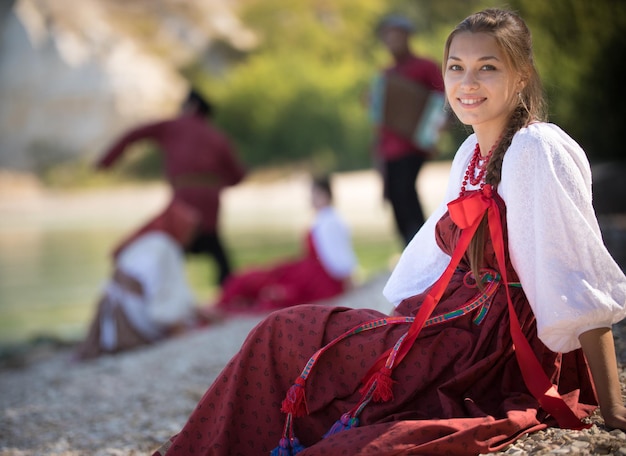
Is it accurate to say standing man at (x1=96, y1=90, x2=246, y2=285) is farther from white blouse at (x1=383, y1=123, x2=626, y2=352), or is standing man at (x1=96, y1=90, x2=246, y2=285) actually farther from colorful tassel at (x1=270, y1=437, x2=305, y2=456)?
white blouse at (x1=383, y1=123, x2=626, y2=352)

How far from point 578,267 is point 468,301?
12.0 inches

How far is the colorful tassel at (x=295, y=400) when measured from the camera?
205 cm

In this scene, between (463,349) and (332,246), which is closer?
(463,349)

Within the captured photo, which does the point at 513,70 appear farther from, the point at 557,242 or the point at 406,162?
the point at 406,162

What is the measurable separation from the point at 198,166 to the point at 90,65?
14.0m

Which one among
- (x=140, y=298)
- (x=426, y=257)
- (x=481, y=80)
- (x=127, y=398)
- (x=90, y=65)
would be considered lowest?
(x=127, y=398)

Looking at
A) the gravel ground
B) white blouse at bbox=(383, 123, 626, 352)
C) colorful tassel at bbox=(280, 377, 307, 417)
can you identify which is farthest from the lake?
white blouse at bbox=(383, 123, 626, 352)

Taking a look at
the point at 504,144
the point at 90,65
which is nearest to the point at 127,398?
the point at 504,144

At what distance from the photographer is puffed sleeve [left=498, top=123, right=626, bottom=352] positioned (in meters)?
1.94

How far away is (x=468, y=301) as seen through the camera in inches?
83.7

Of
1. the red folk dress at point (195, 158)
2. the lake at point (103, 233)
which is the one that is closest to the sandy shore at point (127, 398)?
the red folk dress at point (195, 158)

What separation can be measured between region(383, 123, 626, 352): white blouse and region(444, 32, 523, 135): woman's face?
113 mm

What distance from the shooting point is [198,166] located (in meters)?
7.39

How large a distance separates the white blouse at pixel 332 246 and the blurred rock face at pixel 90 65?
46.7ft
